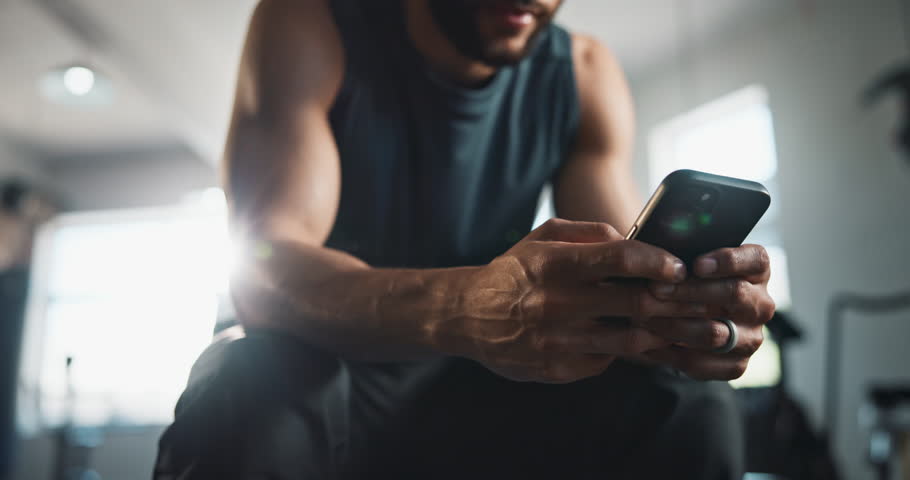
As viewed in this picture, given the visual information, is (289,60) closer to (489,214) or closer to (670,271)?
(489,214)

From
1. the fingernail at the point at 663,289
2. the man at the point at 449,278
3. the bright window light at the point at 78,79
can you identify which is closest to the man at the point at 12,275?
the bright window light at the point at 78,79

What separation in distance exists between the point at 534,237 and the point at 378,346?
17cm

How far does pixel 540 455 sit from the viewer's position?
0.66 metres

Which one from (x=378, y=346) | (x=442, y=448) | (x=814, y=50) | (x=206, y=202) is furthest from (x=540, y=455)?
(x=206, y=202)

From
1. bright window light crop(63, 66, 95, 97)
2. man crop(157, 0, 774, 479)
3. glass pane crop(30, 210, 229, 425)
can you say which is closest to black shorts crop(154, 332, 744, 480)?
man crop(157, 0, 774, 479)

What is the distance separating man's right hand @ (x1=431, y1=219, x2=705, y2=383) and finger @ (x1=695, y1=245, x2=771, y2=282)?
0.02 metres

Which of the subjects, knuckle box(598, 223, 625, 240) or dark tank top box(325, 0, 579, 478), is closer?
knuckle box(598, 223, 625, 240)

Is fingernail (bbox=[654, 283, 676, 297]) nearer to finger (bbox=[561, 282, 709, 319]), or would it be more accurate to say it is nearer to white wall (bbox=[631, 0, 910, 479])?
finger (bbox=[561, 282, 709, 319])

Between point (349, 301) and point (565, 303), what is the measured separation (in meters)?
0.19

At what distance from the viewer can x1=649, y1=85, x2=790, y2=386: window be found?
379 cm

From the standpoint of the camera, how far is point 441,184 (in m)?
0.81

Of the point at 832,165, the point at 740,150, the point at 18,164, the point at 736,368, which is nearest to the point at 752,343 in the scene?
the point at 736,368

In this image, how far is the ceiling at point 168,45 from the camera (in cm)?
320

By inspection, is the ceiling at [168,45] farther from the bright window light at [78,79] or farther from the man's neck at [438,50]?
the man's neck at [438,50]
